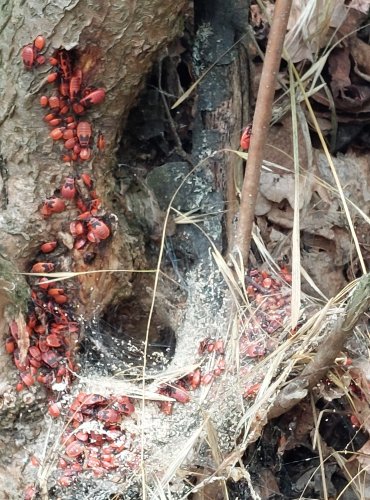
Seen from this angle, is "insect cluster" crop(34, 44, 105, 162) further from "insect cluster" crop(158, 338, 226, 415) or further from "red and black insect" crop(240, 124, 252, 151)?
"insect cluster" crop(158, 338, 226, 415)

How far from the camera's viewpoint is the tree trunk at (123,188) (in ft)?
6.57

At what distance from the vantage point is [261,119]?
78.6 inches

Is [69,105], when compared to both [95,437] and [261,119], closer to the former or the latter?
[261,119]

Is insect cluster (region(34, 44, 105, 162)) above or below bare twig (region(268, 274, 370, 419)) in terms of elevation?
above

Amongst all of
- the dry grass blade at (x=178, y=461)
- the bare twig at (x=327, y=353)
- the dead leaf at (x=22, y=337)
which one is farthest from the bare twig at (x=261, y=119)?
the dead leaf at (x=22, y=337)

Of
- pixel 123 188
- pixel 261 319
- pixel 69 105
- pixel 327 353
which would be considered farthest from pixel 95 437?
pixel 69 105

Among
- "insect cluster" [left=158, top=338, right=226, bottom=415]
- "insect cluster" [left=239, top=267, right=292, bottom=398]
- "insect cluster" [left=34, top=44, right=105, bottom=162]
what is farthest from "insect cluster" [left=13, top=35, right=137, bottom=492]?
"insect cluster" [left=239, top=267, right=292, bottom=398]

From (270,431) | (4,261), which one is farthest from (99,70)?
(270,431)

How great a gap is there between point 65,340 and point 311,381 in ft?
2.34

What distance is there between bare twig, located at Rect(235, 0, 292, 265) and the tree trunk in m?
0.17

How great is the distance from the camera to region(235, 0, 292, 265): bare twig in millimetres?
1893

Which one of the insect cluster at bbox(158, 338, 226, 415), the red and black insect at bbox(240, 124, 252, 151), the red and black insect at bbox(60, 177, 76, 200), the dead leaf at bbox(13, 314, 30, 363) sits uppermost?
the red and black insect at bbox(240, 124, 252, 151)

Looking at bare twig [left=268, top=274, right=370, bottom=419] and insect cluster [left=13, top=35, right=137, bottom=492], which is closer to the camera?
bare twig [left=268, top=274, right=370, bottom=419]

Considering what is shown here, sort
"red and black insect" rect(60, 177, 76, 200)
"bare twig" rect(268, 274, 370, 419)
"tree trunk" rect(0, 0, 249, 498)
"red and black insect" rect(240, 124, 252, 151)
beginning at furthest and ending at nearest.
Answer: "red and black insect" rect(240, 124, 252, 151) < "red and black insect" rect(60, 177, 76, 200) < "tree trunk" rect(0, 0, 249, 498) < "bare twig" rect(268, 274, 370, 419)
